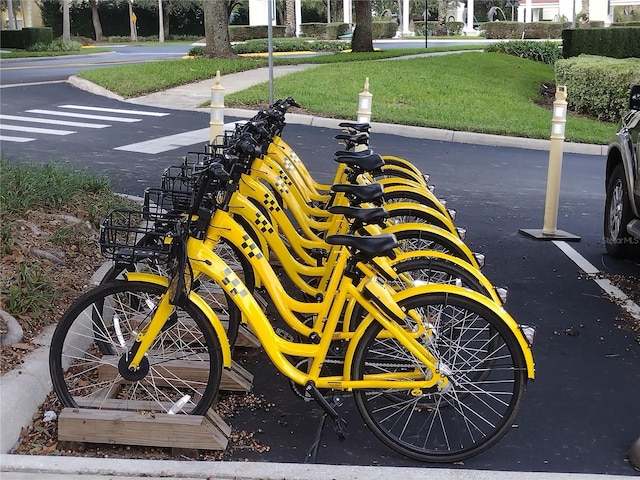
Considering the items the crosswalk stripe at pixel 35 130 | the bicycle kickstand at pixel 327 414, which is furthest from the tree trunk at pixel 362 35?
the bicycle kickstand at pixel 327 414

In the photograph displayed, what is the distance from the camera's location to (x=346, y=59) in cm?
2312

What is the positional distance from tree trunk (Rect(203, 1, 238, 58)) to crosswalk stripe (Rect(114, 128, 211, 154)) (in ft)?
32.6

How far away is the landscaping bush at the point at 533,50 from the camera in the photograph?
26672 millimetres

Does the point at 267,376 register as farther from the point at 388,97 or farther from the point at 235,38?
the point at 235,38

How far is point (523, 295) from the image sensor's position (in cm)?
610

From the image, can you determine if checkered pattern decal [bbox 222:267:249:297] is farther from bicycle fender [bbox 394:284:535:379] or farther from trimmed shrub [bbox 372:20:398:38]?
trimmed shrub [bbox 372:20:398:38]

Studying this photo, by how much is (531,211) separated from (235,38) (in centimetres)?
3841

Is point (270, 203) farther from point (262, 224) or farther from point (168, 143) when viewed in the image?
point (168, 143)

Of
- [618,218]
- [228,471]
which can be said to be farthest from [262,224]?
[618,218]

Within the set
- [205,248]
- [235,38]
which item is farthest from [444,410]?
[235,38]

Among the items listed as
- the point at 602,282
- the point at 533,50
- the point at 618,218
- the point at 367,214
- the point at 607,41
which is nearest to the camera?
the point at 367,214

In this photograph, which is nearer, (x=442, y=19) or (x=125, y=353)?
(x=125, y=353)

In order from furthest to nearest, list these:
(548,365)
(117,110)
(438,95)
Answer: (438,95) → (117,110) → (548,365)

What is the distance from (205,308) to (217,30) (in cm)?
2012
